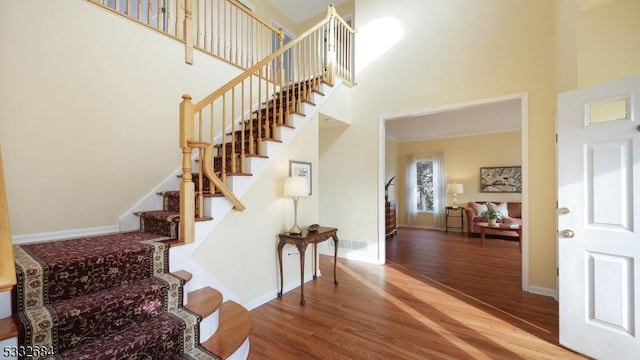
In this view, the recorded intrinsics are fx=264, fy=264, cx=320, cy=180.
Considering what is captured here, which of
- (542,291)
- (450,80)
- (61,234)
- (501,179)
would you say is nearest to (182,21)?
(61,234)

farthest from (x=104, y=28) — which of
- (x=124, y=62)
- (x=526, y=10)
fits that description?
(x=526, y=10)

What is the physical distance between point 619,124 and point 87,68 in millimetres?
4334

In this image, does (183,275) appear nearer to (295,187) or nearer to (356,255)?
(295,187)

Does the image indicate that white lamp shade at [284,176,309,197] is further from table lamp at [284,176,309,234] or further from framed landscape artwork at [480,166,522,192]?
framed landscape artwork at [480,166,522,192]

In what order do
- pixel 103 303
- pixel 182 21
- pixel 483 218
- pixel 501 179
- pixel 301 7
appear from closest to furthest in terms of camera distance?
pixel 103 303 < pixel 182 21 < pixel 301 7 < pixel 483 218 < pixel 501 179

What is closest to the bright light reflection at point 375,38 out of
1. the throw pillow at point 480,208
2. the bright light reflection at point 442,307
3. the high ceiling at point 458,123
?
the high ceiling at point 458,123

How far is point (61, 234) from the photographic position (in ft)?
7.52

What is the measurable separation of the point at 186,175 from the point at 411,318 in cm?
242

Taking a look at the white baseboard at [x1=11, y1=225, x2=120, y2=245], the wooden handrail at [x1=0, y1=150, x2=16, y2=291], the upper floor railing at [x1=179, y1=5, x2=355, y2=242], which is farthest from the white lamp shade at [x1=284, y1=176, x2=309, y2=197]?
the wooden handrail at [x1=0, y1=150, x2=16, y2=291]

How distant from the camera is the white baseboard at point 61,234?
6.88 ft

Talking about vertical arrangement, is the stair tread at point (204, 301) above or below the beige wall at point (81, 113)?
below

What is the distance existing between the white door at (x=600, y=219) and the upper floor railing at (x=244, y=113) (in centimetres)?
267

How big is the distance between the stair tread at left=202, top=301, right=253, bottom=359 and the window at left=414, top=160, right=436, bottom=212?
696 centimetres

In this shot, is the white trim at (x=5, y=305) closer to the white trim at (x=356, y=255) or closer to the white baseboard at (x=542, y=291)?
the white trim at (x=356, y=255)
